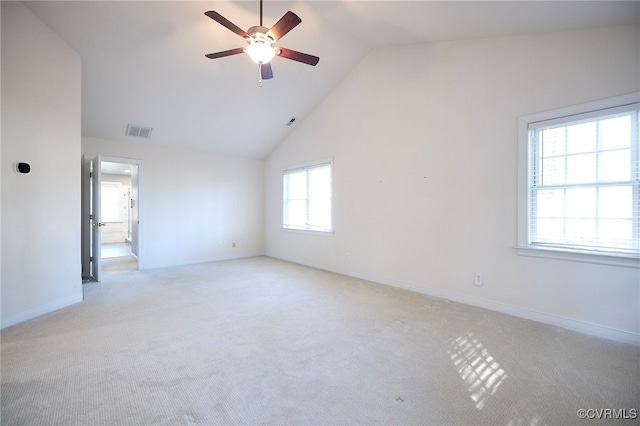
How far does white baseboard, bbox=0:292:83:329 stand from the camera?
2.83 meters

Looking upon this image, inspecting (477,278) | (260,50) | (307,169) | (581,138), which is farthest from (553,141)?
(307,169)

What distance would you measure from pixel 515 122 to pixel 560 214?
1086 millimetres

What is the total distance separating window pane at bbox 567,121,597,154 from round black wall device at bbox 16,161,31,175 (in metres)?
5.60

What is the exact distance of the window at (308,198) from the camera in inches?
216

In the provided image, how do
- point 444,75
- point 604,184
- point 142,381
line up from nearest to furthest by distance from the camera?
point 142,381 → point 604,184 → point 444,75

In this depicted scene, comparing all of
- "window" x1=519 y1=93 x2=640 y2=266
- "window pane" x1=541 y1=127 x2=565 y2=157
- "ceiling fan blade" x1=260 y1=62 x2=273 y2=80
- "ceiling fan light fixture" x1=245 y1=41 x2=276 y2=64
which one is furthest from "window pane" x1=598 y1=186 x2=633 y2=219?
"ceiling fan blade" x1=260 y1=62 x2=273 y2=80

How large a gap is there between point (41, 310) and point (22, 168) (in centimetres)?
155

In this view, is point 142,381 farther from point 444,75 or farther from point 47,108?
point 444,75

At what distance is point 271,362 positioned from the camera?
2.18m

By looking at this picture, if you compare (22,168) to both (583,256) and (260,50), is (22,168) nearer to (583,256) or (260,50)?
(260,50)

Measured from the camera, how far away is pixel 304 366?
7.00ft

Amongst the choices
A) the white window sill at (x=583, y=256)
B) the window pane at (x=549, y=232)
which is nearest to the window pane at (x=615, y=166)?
the window pane at (x=549, y=232)

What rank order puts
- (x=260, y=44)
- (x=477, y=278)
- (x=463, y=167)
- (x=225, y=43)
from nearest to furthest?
(x=260, y=44) < (x=477, y=278) < (x=463, y=167) < (x=225, y=43)

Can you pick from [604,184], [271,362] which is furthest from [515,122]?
[271,362]
